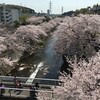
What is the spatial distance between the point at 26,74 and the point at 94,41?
913 cm

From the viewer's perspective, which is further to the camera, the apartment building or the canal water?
the apartment building

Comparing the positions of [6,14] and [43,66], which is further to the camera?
[6,14]

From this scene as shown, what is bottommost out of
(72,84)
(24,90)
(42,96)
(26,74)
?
(26,74)

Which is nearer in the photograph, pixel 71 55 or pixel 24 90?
pixel 24 90

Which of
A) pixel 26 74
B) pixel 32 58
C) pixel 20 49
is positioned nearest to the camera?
pixel 26 74

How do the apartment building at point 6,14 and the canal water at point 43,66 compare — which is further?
the apartment building at point 6,14

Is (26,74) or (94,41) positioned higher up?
(94,41)

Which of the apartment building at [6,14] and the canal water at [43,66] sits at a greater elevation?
the apartment building at [6,14]

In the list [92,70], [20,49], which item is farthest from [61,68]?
[92,70]

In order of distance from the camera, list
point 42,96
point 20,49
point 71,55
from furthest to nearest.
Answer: point 20,49 < point 71,55 < point 42,96

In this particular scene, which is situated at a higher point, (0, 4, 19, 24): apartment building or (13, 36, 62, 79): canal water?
(0, 4, 19, 24): apartment building

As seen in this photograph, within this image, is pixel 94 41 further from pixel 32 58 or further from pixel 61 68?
pixel 32 58

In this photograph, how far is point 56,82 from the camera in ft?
64.5

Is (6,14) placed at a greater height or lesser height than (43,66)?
greater
